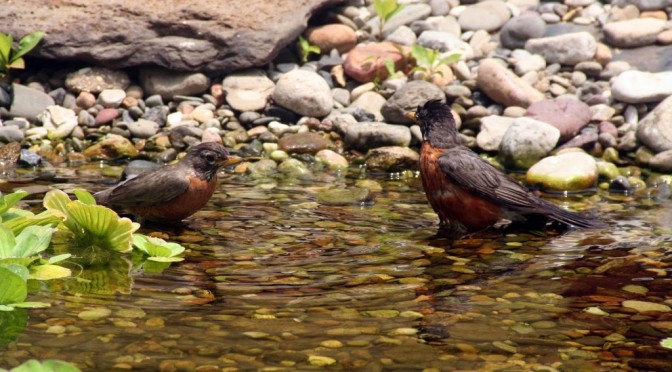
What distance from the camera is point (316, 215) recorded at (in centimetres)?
690

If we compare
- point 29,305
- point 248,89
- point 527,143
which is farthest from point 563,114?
point 29,305

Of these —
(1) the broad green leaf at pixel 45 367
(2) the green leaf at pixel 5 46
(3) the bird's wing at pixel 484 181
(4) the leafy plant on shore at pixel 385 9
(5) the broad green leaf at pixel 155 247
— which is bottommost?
(1) the broad green leaf at pixel 45 367

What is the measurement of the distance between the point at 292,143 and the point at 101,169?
1797 mm

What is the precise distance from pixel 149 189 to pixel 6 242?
184 cm

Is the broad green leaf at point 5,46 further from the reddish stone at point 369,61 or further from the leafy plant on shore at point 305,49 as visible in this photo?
the reddish stone at point 369,61

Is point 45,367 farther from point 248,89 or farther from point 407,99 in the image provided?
point 248,89

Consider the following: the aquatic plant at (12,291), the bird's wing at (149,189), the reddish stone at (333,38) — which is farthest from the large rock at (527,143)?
the aquatic plant at (12,291)

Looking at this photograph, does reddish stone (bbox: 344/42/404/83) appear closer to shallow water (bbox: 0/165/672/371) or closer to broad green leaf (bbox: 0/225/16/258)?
shallow water (bbox: 0/165/672/371)

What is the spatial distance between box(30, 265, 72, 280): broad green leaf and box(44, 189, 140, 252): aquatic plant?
0.49m

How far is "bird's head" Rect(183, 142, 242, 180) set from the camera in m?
6.56

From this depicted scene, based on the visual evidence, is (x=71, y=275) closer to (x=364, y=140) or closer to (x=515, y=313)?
(x=515, y=313)

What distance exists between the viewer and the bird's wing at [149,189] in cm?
644

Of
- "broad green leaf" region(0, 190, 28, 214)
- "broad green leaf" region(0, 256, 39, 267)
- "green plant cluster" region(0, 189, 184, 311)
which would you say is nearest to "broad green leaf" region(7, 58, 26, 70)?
"green plant cluster" region(0, 189, 184, 311)

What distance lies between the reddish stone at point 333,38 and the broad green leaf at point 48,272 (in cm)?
628
